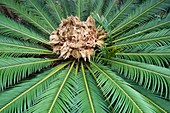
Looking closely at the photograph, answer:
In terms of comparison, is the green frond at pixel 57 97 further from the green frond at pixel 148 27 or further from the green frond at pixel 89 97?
the green frond at pixel 148 27

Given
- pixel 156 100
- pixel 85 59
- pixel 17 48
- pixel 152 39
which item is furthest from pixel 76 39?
pixel 156 100

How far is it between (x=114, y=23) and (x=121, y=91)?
1.14 metres

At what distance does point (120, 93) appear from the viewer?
1928 mm

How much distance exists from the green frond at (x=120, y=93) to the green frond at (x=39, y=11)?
875mm

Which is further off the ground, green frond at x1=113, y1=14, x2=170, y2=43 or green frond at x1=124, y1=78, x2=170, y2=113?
green frond at x1=113, y1=14, x2=170, y2=43

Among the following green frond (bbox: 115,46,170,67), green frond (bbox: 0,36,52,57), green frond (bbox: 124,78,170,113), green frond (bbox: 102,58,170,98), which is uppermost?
green frond (bbox: 0,36,52,57)

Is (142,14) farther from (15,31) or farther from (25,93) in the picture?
(25,93)

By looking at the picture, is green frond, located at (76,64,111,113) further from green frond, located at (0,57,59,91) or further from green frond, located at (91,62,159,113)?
green frond, located at (0,57,59,91)

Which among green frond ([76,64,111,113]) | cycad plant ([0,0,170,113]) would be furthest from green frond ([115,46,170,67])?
green frond ([76,64,111,113])

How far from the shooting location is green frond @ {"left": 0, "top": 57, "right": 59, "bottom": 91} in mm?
2113

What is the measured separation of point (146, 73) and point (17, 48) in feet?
4.02

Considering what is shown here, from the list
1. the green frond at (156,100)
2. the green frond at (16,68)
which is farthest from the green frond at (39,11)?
the green frond at (156,100)

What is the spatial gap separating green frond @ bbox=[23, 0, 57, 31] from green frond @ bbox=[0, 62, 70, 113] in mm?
808

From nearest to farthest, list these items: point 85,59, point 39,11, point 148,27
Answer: point 85,59 → point 148,27 → point 39,11
